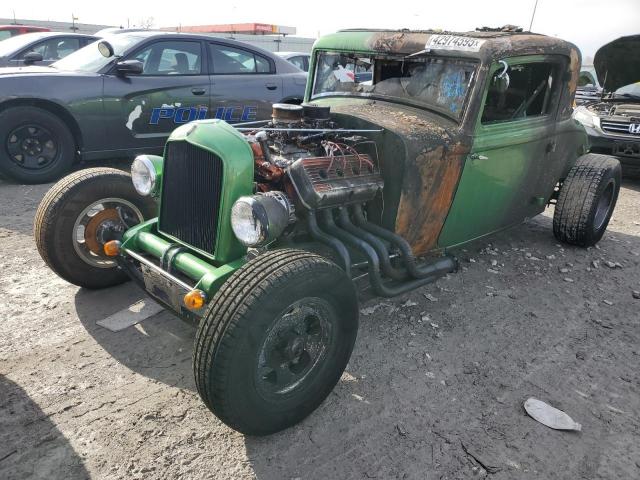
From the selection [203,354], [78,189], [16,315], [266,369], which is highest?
[78,189]

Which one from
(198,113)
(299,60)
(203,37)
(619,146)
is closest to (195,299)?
(198,113)

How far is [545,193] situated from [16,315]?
4.39 metres

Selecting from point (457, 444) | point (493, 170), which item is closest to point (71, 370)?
point (457, 444)

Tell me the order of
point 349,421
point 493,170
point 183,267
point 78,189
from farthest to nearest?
point 493,170
point 78,189
point 183,267
point 349,421

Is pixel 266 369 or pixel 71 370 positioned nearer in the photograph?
pixel 266 369

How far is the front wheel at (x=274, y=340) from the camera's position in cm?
209

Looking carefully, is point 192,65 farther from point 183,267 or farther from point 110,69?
point 183,267

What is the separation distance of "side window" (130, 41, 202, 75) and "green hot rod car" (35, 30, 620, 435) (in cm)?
299

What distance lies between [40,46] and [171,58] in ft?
12.3

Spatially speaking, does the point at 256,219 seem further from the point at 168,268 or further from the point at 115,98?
the point at 115,98

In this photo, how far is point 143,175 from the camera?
3145mm

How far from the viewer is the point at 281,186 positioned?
2.93 metres

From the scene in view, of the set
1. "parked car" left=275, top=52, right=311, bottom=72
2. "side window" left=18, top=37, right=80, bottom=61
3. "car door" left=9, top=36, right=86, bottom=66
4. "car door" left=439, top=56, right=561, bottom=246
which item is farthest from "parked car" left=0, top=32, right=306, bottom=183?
"parked car" left=275, top=52, right=311, bottom=72

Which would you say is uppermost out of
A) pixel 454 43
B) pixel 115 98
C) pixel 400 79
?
pixel 454 43
